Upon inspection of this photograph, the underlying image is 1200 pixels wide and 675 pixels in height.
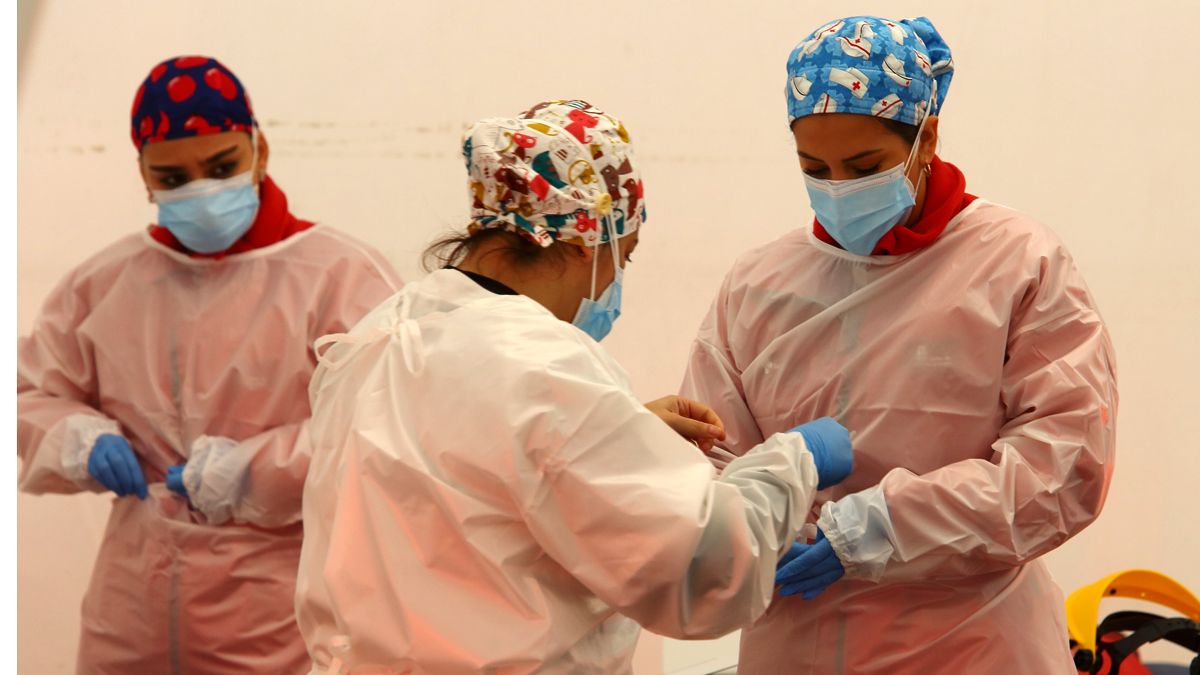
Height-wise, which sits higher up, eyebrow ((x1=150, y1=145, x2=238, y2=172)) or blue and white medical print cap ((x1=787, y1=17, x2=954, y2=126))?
blue and white medical print cap ((x1=787, y1=17, x2=954, y2=126))

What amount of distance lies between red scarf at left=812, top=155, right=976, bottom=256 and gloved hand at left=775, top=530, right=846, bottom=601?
42 cm

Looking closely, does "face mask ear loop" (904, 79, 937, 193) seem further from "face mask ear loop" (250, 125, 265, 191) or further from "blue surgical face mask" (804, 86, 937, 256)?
"face mask ear loop" (250, 125, 265, 191)

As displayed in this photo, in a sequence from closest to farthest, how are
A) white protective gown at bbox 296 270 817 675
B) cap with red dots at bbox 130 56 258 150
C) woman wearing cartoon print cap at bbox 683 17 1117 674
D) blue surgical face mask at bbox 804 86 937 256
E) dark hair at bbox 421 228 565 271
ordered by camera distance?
white protective gown at bbox 296 270 817 675, dark hair at bbox 421 228 565 271, woman wearing cartoon print cap at bbox 683 17 1117 674, blue surgical face mask at bbox 804 86 937 256, cap with red dots at bbox 130 56 258 150

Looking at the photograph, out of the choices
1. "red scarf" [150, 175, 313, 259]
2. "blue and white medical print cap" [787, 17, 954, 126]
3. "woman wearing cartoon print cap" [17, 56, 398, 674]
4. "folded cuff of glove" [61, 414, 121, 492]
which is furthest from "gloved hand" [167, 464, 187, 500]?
"blue and white medical print cap" [787, 17, 954, 126]

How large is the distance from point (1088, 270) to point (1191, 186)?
313mm

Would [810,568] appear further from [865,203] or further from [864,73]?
[864,73]

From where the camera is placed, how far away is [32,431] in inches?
93.4

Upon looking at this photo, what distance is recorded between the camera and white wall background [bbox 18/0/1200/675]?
2961 mm

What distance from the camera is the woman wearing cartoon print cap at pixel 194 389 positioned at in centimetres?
224

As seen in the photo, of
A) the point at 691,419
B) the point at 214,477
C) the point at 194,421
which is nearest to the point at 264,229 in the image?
the point at 194,421

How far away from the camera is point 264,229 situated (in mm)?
2406

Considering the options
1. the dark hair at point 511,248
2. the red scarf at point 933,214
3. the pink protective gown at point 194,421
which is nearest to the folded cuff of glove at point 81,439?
the pink protective gown at point 194,421
